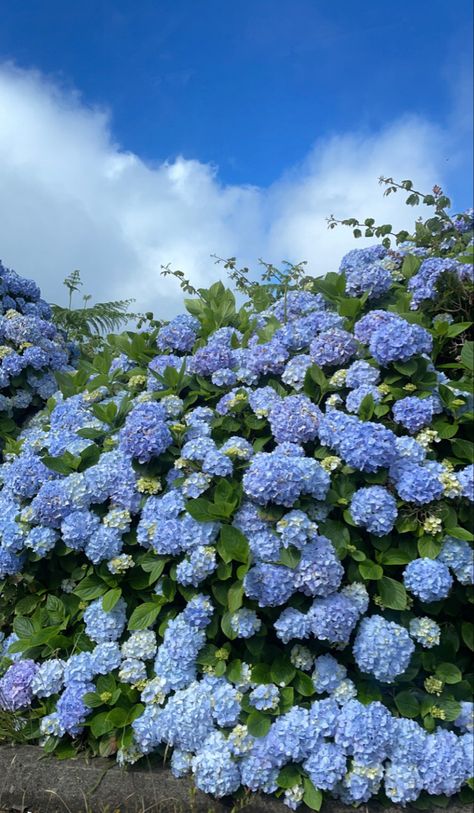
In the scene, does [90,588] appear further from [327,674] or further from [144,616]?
[327,674]

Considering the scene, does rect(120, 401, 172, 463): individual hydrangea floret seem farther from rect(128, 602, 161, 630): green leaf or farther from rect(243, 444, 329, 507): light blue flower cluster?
rect(128, 602, 161, 630): green leaf

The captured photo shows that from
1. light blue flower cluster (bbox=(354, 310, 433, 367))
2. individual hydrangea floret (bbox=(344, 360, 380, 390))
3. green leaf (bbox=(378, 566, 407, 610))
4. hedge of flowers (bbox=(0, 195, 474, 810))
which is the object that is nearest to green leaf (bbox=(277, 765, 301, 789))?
hedge of flowers (bbox=(0, 195, 474, 810))

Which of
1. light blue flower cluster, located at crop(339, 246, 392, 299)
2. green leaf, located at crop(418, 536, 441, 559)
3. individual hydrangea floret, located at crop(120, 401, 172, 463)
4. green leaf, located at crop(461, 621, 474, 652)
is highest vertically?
light blue flower cluster, located at crop(339, 246, 392, 299)

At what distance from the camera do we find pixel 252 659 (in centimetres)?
257

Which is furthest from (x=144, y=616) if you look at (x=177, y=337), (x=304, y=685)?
(x=177, y=337)

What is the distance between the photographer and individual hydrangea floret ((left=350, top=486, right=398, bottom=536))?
2.46m

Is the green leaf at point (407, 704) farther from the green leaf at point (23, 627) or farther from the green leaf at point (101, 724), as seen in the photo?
the green leaf at point (23, 627)

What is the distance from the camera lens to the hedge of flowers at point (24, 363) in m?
4.38

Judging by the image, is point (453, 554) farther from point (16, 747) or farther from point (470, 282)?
point (16, 747)

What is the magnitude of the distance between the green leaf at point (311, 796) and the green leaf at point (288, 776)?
0.12 feet

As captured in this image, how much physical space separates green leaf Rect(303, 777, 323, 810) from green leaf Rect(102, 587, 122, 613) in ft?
3.30

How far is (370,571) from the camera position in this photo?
246 centimetres

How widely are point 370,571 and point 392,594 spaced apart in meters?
0.12

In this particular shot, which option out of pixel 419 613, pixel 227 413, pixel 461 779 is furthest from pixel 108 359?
pixel 461 779
